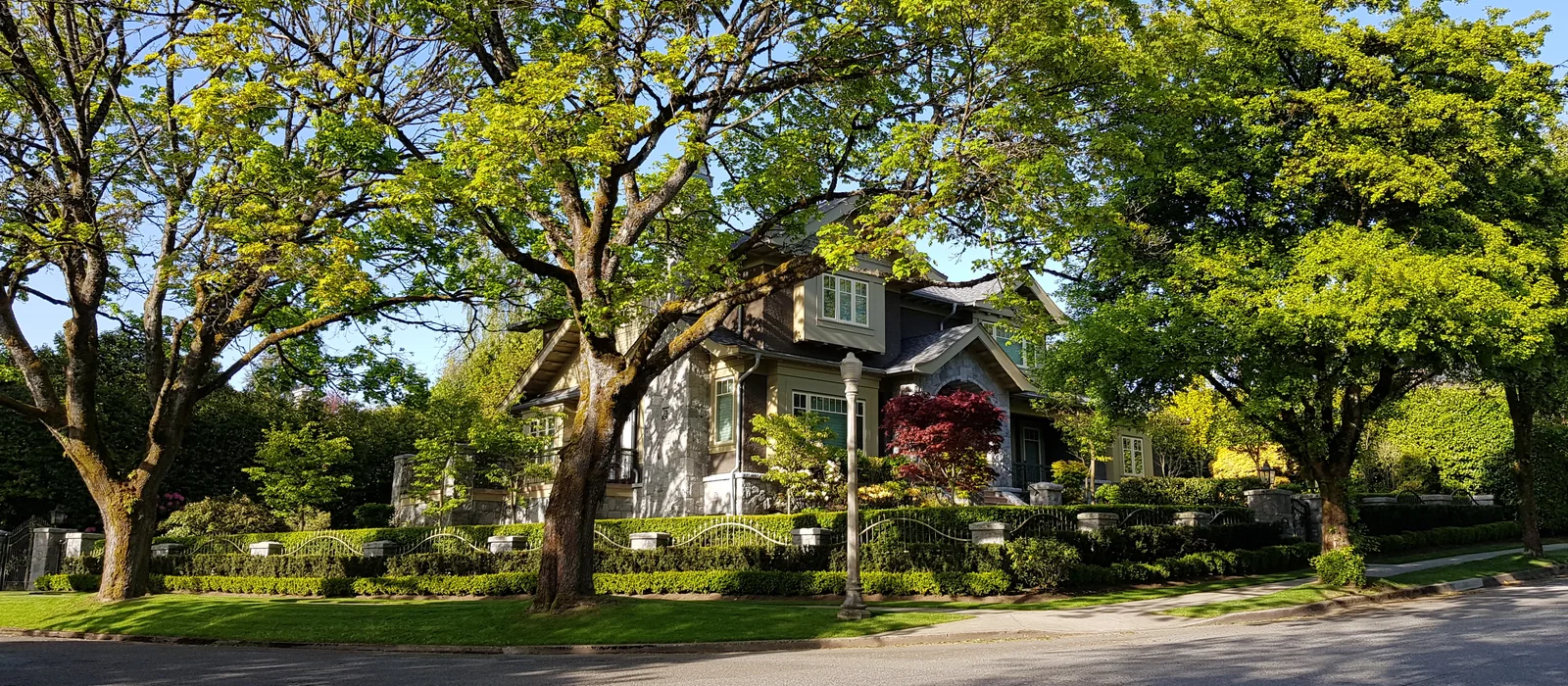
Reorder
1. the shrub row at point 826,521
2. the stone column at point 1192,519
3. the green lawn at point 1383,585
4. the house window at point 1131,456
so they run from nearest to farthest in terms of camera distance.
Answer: the green lawn at point 1383,585
the shrub row at point 826,521
the stone column at point 1192,519
the house window at point 1131,456

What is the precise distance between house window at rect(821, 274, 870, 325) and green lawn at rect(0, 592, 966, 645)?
1255 cm

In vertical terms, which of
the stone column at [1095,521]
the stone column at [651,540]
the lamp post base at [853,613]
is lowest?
the lamp post base at [853,613]

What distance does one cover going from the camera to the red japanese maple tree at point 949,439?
23.4 metres

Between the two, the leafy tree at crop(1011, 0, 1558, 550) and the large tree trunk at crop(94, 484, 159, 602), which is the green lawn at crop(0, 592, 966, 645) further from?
the leafy tree at crop(1011, 0, 1558, 550)

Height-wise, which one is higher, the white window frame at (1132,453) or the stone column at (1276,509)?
the white window frame at (1132,453)

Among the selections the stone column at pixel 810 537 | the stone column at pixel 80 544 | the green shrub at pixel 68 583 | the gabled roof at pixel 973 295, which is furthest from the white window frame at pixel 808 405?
the stone column at pixel 80 544

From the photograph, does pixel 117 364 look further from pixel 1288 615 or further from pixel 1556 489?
pixel 1556 489

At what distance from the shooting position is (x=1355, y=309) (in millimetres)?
16156

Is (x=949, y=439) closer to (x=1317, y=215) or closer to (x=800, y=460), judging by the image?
(x=800, y=460)

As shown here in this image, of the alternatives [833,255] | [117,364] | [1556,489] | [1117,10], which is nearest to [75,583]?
[117,364]

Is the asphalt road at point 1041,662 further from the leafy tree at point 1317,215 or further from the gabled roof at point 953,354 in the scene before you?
the gabled roof at point 953,354

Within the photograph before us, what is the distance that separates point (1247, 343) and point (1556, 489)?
22.1 metres

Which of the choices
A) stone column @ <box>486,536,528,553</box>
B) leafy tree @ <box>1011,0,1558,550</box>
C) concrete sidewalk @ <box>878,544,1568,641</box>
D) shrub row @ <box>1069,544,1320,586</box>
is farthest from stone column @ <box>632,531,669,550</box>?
leafy tree @ <box>1011,0,1558,550</box>

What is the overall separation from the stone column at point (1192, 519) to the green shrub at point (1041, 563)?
468 cm
